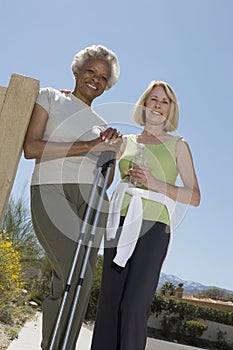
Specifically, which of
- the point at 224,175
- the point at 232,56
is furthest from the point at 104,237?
the point at 224,175

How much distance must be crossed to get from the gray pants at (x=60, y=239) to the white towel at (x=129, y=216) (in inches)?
3.1

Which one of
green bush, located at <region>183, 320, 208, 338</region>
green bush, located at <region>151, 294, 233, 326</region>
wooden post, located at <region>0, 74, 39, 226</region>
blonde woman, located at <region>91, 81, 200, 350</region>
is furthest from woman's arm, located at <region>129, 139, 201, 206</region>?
green bush, located at <region>183, 320, 208, 338</region>

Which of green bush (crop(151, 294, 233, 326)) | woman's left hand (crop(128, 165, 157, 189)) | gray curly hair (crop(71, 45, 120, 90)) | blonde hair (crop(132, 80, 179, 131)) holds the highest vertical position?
gray curly hair (crop(71, 45, 120, 90))

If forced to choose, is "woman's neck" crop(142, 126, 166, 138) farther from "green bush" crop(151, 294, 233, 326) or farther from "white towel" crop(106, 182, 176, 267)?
"green bush" crop(151, 294, 233, 326)

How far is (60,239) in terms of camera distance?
250cm

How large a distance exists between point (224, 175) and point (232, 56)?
29.3ft

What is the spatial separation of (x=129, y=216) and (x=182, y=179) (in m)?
0.31

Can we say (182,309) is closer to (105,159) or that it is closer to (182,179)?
(182,179)

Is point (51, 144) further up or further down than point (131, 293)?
further up

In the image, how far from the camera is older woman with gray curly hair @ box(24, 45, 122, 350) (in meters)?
2.44

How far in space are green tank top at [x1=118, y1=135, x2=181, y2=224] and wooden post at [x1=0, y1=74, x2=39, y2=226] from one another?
583 mm

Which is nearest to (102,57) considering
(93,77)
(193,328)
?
(93,77)

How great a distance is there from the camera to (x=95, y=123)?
2764 mm

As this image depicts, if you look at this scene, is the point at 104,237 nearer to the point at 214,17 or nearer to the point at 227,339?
the point at 214,17
